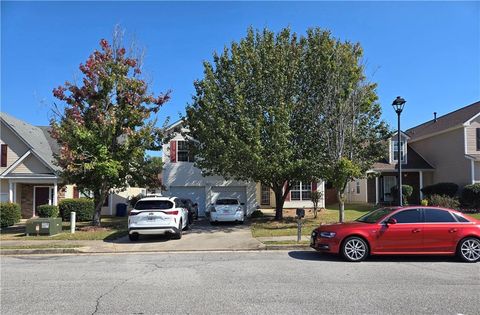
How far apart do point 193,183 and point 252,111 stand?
9767 mm

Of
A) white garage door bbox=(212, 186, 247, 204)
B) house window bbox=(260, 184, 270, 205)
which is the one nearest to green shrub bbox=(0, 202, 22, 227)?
white garage door bbox=(212, 186, 247, 204)

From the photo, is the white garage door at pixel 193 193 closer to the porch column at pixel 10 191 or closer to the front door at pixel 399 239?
the porch column at pixel 10 191

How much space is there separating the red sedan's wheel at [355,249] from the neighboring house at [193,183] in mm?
16609

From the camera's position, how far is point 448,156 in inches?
1254

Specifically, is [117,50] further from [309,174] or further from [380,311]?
[380,311]

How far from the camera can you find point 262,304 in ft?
23.0

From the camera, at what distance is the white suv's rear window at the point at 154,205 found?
16.1m

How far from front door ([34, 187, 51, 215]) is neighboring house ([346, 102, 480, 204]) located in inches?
831

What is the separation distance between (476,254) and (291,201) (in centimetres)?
1812

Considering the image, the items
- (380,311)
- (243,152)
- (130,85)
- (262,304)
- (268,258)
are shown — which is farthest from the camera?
(130,85)

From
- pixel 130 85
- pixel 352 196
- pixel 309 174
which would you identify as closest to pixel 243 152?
pixel 309 174

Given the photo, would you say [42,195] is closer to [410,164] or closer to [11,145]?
[11,145]

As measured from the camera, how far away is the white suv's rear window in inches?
635

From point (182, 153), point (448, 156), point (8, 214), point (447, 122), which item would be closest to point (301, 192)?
point (182, 153)
